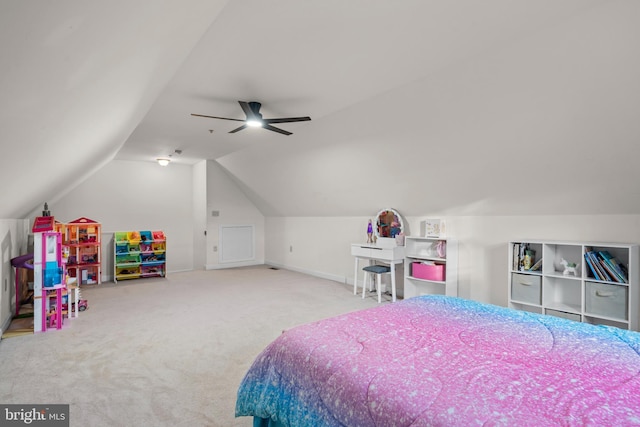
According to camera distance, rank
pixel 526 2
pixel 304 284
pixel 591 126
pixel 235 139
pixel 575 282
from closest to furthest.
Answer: pixel 526 2
pixel 591 126
pixel 575 282
pixel 235 139
pixel 304 284

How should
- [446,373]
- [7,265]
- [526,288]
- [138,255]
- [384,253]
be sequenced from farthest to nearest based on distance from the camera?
[138,255] < [384,253] < [7,265] < [526,288] < [446,373]

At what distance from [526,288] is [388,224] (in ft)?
6.65

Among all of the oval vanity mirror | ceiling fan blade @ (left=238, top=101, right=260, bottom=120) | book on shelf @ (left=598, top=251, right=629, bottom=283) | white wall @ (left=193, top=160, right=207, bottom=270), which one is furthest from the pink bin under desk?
white wall @ (left=193, top=160, right=207, bottom=270)

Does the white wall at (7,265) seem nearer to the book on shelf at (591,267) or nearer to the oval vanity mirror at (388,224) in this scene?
the oval vanity mirror at (388,224)

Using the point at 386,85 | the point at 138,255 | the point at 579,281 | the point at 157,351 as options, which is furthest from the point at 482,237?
the point at 138,255

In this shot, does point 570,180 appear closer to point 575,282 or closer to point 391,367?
point 575,282

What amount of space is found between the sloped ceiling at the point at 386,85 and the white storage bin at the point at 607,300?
0.73 meters

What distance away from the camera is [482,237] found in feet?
13.2

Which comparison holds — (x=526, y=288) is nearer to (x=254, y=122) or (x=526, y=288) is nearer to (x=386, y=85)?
(x=386, y=85)

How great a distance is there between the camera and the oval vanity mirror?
4.86m

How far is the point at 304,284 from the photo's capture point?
5711mm

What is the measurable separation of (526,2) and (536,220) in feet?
8.07

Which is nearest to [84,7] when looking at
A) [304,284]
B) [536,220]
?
[536,220]

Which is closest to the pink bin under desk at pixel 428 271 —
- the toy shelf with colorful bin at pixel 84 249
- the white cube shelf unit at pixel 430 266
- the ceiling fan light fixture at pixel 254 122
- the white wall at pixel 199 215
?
the white cube shelf unit at pixel 430 266
